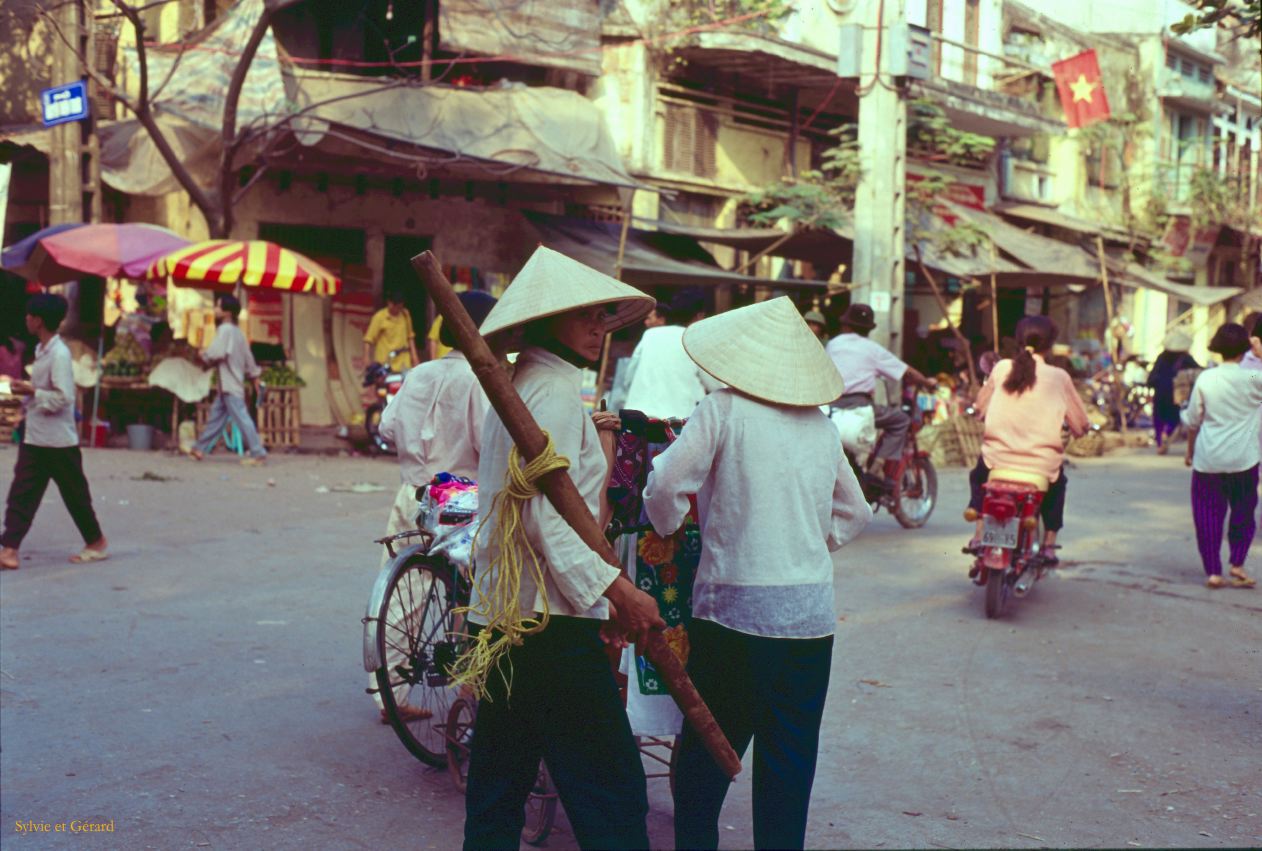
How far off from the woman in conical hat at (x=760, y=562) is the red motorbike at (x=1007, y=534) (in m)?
4.20

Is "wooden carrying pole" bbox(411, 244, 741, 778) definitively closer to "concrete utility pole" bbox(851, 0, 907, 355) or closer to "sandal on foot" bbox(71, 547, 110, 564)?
"sandal on foot" bbox(71, 547, 110, 564)

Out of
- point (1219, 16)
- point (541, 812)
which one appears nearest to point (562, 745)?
point (541, 812)

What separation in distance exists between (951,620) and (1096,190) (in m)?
24.8

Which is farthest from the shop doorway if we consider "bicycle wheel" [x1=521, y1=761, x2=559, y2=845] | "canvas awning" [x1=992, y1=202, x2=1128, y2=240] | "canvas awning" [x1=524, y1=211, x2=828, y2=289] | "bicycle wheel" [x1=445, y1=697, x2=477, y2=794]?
"bicycle wheel" [x1=521, y1=761, x2=559, y2=845]

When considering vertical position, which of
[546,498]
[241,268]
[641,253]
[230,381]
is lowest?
[230,381]

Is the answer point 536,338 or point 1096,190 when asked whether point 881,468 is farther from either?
point 1096,190

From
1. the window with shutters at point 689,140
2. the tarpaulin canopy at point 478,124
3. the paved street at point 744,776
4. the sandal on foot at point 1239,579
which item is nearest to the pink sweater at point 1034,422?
the paved street at point 744,776

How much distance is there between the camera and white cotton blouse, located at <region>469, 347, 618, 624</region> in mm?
3059

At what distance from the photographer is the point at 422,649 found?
483cm

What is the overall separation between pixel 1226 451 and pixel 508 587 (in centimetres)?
645

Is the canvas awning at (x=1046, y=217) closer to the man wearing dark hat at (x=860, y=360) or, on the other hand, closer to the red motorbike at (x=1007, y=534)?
the man wearing dark hat at (x=860, y=360)

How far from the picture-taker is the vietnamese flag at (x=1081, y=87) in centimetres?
2112

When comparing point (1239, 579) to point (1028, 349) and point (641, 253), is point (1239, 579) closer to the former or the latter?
point (1028, 349)

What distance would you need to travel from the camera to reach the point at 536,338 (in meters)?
3.21
